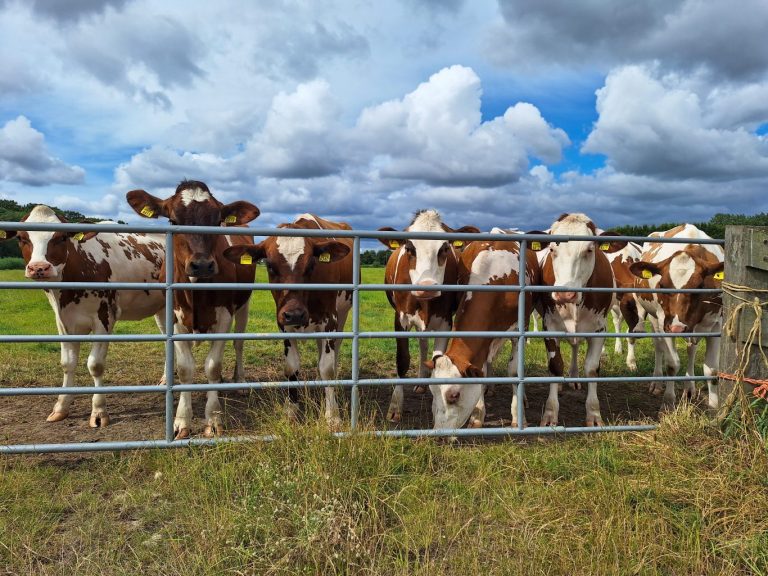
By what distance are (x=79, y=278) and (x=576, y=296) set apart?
5.19 meters

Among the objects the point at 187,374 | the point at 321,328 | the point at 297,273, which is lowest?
the point at 187,374

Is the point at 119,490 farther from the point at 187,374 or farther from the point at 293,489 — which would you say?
the point at 187,374

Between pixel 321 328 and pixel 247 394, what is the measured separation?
6.13 feet

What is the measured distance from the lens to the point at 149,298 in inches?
291

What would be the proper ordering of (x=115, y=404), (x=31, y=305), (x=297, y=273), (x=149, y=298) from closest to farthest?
1. (x=297, y=273)
2. (x=115, y=404)
3. (x=149, y=298)
4. (x=31, y=305)

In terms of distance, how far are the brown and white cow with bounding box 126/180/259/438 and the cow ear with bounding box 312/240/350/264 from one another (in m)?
0.97

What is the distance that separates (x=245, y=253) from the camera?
5848 mm

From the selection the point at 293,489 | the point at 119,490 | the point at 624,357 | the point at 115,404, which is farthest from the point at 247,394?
the point at 624,357

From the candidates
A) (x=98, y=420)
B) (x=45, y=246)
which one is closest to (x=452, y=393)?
(x=98, y=420)

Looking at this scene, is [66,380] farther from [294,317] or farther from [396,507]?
[396,507]

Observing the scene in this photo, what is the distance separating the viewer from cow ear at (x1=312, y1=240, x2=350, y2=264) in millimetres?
5744

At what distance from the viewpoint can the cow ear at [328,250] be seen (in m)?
5.74

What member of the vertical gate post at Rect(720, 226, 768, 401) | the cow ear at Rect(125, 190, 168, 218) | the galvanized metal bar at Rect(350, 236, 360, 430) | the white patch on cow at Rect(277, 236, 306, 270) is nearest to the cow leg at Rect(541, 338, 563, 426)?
the vertical gate post at Rect(720, 226, 768, 401)

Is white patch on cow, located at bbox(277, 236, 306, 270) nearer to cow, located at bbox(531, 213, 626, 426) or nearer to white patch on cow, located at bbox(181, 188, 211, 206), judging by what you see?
white patch on cow, located at bbox(181, 188, 211, 206)
